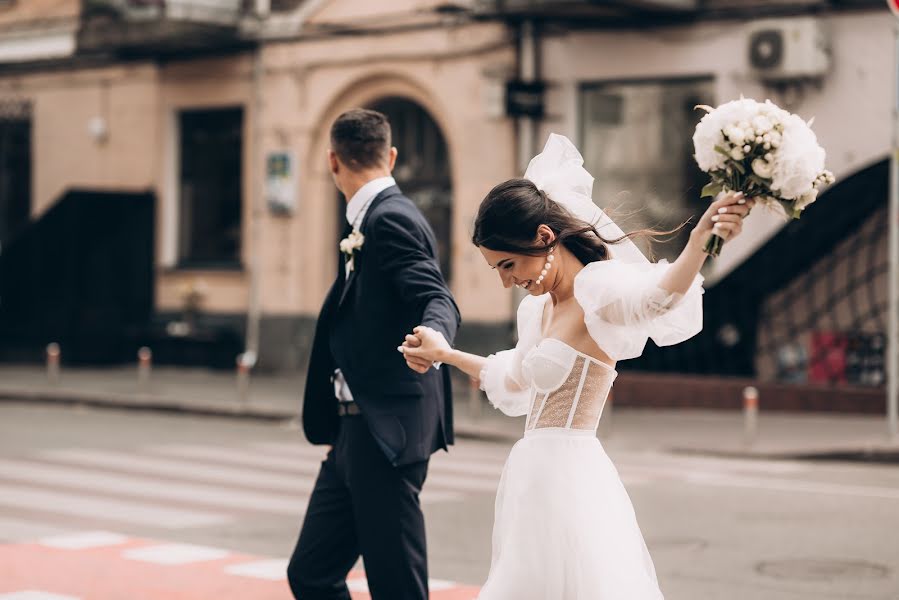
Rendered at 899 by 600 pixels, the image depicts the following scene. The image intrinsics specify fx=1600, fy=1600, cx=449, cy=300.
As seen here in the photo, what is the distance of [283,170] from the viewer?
22.8 metres

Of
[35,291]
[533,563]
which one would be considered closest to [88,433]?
[35,291]

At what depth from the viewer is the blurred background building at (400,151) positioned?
699 inches

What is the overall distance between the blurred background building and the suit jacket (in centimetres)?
926

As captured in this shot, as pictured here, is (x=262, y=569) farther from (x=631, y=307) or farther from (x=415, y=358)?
(x=631, y=307)

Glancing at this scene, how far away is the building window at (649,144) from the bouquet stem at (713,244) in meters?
14.6

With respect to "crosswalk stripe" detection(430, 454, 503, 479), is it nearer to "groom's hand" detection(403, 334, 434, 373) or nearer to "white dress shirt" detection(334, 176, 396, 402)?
"white dress shirt" detection(334, 176, 396, 402)

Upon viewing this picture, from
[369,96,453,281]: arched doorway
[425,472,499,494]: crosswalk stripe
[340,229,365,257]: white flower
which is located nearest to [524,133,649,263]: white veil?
[340,229,365,257]: white flower

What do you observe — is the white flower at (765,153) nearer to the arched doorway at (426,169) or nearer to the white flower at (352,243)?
the white flower at (352,243)

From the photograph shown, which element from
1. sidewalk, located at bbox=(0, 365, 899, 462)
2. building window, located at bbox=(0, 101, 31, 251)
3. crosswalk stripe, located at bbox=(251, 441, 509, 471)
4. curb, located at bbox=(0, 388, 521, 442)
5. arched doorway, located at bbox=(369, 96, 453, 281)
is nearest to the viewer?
crosswalk stripe, located at bbox=(251, 441, 509, 471)

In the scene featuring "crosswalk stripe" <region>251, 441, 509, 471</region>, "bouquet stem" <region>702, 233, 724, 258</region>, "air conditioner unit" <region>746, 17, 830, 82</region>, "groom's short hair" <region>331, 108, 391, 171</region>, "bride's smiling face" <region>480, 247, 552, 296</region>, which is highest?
"air conditioner unit" <region>746, 17, 830, 82</region>

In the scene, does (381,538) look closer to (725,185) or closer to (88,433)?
(725,185)

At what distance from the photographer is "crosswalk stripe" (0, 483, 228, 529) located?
32.6 ft

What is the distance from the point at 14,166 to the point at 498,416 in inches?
510

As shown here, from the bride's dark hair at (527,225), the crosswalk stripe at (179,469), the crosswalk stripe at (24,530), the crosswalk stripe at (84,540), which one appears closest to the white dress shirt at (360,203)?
the bride's dark hair at (527,225)
